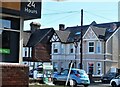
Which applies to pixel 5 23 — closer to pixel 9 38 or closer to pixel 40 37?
pixel 9 38

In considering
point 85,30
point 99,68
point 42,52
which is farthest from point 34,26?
point 99,68

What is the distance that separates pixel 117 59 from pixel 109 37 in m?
4.28

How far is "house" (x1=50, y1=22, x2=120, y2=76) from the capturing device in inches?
1886

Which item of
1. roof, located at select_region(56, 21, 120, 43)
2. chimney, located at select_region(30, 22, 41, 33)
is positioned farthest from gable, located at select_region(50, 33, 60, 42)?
chimney, located at select_region(30, 22, 41, 33)

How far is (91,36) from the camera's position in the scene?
4869cm

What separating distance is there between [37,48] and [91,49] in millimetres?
12295

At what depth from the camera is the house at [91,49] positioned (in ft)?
157

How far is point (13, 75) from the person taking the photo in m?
11.2

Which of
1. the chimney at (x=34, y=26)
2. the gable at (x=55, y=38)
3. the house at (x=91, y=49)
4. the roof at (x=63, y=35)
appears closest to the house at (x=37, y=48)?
the gable at (x=55, y=38)

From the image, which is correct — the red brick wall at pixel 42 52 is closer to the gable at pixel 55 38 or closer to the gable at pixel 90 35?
the gable at pixel 55 38

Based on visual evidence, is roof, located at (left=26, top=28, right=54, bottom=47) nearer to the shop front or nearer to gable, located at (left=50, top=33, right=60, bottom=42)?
gable, located at (left=50, top=33, right=60, bottom=42)

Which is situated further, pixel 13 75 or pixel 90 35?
pixel 90 35

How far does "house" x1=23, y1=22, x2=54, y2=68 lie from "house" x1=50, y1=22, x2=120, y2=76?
3414 mm

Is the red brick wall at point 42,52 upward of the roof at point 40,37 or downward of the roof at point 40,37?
downward
